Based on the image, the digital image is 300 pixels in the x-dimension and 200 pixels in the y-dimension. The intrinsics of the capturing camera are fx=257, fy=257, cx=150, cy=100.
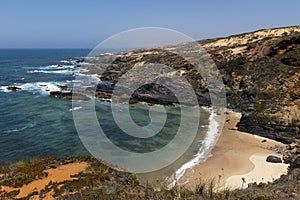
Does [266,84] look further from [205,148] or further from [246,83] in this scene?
[205,148]

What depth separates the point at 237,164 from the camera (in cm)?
2117

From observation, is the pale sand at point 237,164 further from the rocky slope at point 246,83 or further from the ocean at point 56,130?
the rocky slope at point 246,83

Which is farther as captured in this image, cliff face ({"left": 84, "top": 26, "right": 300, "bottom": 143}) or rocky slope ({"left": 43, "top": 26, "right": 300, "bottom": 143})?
rocky slope ({"left": 43, "top": 26, "right": 300, "bottom": 143})

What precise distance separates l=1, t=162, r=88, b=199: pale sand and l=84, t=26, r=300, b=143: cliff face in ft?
67.9

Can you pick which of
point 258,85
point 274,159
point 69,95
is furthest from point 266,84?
point 69,95

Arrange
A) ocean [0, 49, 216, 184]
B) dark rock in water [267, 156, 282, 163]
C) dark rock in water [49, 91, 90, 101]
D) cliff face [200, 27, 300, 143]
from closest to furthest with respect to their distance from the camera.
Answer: dark rock in water [267, 156, 282, 163] → ocean [0, 49, 216, 184] → cliff face [200, 27, 300, 143] → dark rock in water [49, 91, 90, 101]

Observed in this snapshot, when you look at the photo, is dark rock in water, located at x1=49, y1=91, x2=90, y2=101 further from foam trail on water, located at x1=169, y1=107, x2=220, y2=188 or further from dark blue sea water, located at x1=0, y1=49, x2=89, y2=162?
foam trail on water, located at x1=169, y1=107, x2=220, y2=188

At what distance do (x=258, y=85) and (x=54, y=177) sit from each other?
32521 mm

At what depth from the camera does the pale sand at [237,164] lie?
61.1 feet

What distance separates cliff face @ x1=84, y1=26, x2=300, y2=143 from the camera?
27.9m

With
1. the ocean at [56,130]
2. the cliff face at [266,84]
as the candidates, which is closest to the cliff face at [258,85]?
the cliff face at [266,84]

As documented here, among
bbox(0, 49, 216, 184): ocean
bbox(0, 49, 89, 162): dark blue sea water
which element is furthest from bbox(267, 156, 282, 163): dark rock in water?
bbox(0, 49, 89, 162): dark blue sea water

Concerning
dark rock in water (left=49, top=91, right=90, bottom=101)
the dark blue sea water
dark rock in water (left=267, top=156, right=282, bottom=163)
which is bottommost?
dark rock in water (left=267, top=156, right=282, bottom=163)

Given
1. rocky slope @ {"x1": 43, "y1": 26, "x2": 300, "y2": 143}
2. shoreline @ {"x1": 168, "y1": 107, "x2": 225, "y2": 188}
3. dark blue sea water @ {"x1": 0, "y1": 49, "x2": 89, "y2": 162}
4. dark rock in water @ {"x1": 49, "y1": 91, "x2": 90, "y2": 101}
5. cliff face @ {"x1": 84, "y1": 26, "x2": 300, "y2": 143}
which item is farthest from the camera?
dark rock in water @ {"x1": 49, "y1": 91, "x2": 90, "y2": 101}
